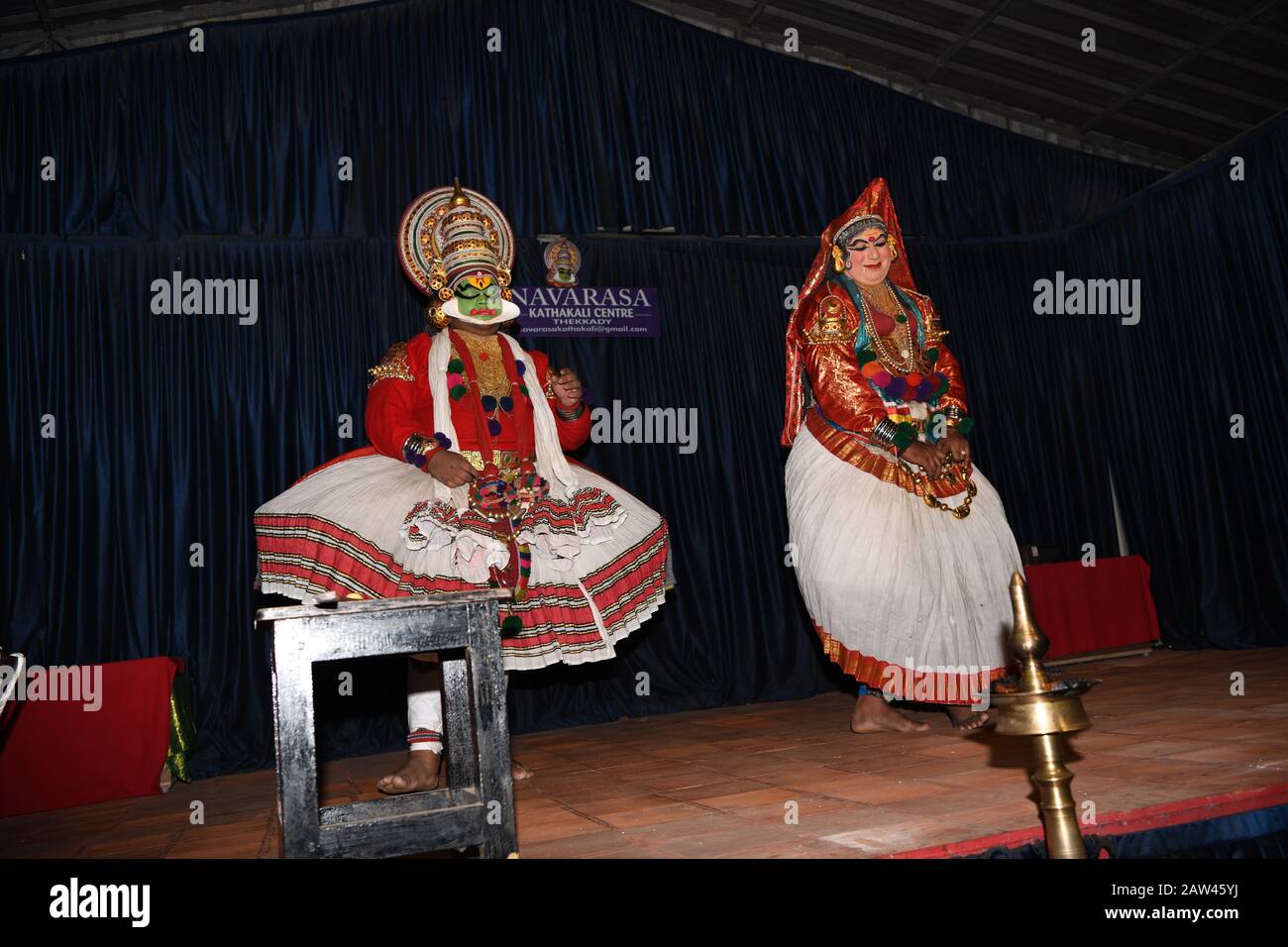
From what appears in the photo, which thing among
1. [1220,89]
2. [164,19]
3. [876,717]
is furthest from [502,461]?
[1220,89]

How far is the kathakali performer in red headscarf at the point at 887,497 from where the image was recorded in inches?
137

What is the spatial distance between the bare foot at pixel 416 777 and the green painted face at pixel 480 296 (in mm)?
1550

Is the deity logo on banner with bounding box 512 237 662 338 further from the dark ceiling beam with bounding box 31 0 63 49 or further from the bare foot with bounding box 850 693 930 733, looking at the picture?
the dark ceiling beam with bounding box 31 0 63 49

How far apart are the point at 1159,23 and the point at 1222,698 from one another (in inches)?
153

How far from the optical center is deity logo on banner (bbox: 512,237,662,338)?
522 cm

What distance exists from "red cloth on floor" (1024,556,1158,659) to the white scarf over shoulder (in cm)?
312

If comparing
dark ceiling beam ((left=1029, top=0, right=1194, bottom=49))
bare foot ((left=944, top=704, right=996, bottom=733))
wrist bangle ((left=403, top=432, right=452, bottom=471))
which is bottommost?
bare foot ((left=944, top=704, right=996, bottom=733))

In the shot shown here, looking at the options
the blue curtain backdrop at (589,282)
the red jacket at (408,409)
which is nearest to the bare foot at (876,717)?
the blue curtain backdrop at (589,282)

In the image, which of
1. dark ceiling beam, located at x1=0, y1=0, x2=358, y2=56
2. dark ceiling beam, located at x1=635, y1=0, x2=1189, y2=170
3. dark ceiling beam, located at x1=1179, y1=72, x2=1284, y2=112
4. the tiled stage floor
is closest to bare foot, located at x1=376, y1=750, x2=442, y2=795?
the tiled stage floor

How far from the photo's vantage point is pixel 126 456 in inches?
182

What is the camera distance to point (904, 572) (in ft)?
11.4

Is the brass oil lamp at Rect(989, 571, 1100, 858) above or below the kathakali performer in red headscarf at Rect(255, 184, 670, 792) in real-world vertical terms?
below

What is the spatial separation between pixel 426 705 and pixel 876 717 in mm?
1703

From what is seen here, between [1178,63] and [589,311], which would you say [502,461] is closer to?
[589,311]
